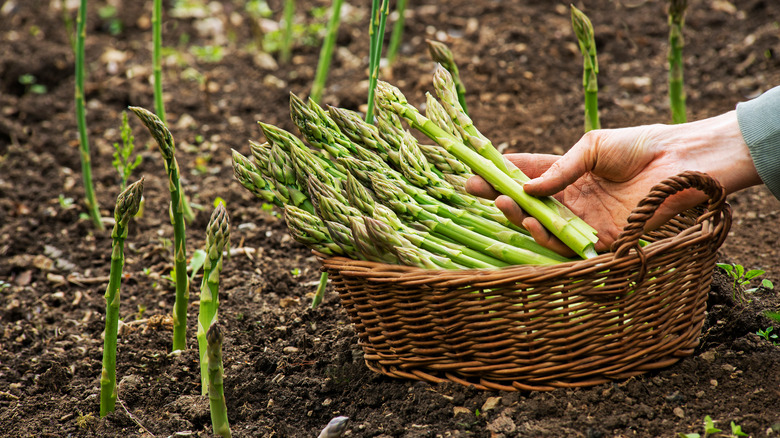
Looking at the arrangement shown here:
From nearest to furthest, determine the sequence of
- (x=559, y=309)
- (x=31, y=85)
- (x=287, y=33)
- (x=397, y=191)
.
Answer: (x=559, y=309)
(x=397, y=191)
(x=31, y=85)
(x=287, y=33)

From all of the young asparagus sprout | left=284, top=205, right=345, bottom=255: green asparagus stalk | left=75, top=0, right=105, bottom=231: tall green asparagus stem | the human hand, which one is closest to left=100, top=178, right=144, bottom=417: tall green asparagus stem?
left=284, top=205, right=345, bottom=255: green asparagus stalk

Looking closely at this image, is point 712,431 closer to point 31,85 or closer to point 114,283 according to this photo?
point 114,283

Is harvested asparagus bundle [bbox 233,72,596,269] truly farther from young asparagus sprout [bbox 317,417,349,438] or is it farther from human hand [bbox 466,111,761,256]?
young asparagus sprout [bbox 317,417,349,438]

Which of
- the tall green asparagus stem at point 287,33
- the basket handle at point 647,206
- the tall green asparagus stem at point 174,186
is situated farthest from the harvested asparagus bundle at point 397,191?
the tall green asparagus stem at point 287,33

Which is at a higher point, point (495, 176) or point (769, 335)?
point (495, 176)

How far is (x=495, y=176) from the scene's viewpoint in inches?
105

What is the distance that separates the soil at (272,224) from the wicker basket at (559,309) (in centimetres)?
9

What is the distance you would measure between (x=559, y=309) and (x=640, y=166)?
73 centimetres

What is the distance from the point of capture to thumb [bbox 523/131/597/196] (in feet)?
8.35

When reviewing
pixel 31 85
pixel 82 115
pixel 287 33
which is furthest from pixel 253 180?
pixel 31 85

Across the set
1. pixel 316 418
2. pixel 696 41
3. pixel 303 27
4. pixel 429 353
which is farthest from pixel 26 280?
pixel 696 41

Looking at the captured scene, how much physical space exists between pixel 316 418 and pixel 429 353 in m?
0.48

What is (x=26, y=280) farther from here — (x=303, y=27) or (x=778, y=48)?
(x=778, y=48)

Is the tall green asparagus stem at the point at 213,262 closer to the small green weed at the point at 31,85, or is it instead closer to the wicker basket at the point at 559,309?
the wicker basket at the point at 559,309
